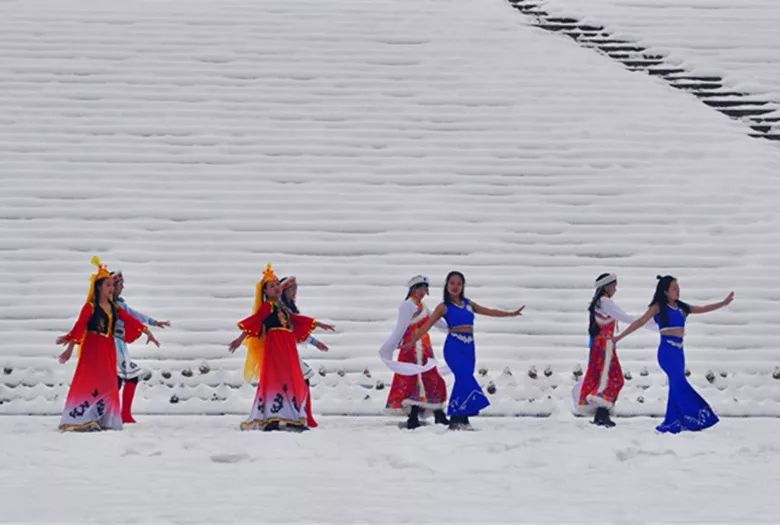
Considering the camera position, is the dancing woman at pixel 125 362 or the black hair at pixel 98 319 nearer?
the black hair at pixel 98 319

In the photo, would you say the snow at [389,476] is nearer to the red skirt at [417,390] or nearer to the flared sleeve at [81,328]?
the red skirt at [417,390]

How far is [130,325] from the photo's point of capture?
29.8 ft

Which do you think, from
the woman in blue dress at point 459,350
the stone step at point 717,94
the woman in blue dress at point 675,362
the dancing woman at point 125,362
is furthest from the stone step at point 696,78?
the dancing woman at point 125,362

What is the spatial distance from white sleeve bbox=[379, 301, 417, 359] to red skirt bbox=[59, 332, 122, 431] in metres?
1.91

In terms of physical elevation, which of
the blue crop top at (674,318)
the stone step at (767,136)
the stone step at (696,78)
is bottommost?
the blue crop top at (674,318)

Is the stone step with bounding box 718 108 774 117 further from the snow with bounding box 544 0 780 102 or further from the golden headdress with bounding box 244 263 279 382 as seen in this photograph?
the golden headdress with bounding box 244 263 279 382

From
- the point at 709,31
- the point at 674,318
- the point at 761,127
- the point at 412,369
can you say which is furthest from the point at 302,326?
the point at 709,31

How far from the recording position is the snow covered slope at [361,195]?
10.6m

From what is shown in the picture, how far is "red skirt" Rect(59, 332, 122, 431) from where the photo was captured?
8539 mm

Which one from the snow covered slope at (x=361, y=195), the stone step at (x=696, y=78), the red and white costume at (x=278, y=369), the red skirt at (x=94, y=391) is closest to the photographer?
the red skirt at (x=94, y=391)

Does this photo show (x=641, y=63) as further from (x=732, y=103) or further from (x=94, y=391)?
(x=94, y=391)

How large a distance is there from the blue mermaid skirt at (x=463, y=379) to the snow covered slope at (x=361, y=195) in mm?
1000

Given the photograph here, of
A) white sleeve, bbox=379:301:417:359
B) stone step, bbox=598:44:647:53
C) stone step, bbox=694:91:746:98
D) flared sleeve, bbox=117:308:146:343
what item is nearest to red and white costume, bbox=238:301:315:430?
white sleeve, bbox=379:301:417:359

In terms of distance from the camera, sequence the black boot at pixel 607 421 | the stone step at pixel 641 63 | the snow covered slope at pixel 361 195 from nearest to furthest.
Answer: the black boot at pixel 607 421, the snow covered slope at pixel 361 195, the stone step at pixel 641 63
